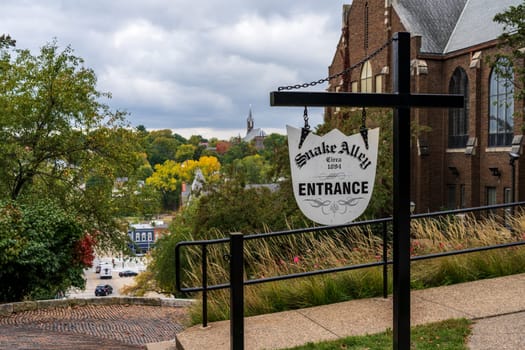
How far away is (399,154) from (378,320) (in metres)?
2.45

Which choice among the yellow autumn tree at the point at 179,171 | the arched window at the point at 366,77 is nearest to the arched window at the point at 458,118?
the arched window at the point at 366,77

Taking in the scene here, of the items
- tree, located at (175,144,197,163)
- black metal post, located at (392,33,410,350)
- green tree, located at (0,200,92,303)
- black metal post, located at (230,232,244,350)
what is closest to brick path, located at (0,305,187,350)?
green tree, located at (0,200,92,303)

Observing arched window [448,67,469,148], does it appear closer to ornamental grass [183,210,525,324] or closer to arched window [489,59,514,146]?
arched window [489,59,514,146]

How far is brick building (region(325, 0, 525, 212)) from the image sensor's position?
30.0 m

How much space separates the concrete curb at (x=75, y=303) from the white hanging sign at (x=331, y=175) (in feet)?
19.9

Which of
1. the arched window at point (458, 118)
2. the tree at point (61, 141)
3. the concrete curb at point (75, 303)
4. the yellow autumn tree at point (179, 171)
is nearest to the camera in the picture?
the concrete curb at point (75, 303)

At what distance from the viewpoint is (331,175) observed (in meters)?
4.49

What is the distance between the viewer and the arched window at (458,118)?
33.0m

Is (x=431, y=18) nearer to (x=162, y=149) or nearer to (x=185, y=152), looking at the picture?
(x=185, y=152)

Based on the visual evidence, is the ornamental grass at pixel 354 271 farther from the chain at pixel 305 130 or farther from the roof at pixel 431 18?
the roof at pixel 431 18

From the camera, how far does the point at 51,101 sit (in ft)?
63.9

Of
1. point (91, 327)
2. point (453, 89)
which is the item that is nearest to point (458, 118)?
point (453, 89)

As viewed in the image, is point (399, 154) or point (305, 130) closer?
point (399, 154)

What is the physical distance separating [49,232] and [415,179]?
2736 centimetres
